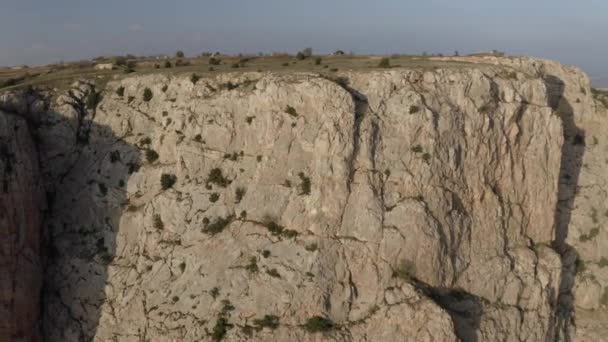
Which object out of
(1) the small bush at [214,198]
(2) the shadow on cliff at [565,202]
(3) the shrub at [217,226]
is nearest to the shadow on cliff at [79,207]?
(1) the small bush at [214,198]

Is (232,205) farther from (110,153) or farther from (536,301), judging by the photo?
(536,301)

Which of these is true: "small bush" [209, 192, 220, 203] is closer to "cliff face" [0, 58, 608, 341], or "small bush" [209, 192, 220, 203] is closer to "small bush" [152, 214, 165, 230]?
"cliff face" [0, 58, 608, 341]

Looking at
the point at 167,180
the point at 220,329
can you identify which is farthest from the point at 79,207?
the point at 220,329

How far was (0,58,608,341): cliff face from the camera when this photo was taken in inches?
1176

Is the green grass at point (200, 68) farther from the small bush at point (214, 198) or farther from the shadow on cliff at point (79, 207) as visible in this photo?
the small bush at point (214, 198)

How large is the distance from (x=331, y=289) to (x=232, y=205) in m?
7.71

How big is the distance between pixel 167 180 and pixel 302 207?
28.2 ft

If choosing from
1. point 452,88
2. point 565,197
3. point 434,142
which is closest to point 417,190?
point 434,142

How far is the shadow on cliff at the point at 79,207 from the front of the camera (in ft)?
104

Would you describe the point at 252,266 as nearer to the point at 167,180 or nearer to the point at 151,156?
the point at 167,180

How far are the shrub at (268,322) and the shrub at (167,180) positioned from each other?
9.87 m

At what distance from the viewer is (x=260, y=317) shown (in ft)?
96.2

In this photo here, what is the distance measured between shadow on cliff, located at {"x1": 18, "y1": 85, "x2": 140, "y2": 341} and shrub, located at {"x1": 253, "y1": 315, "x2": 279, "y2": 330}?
9.87 m

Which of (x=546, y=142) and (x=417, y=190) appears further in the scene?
(x=546, y=142)
